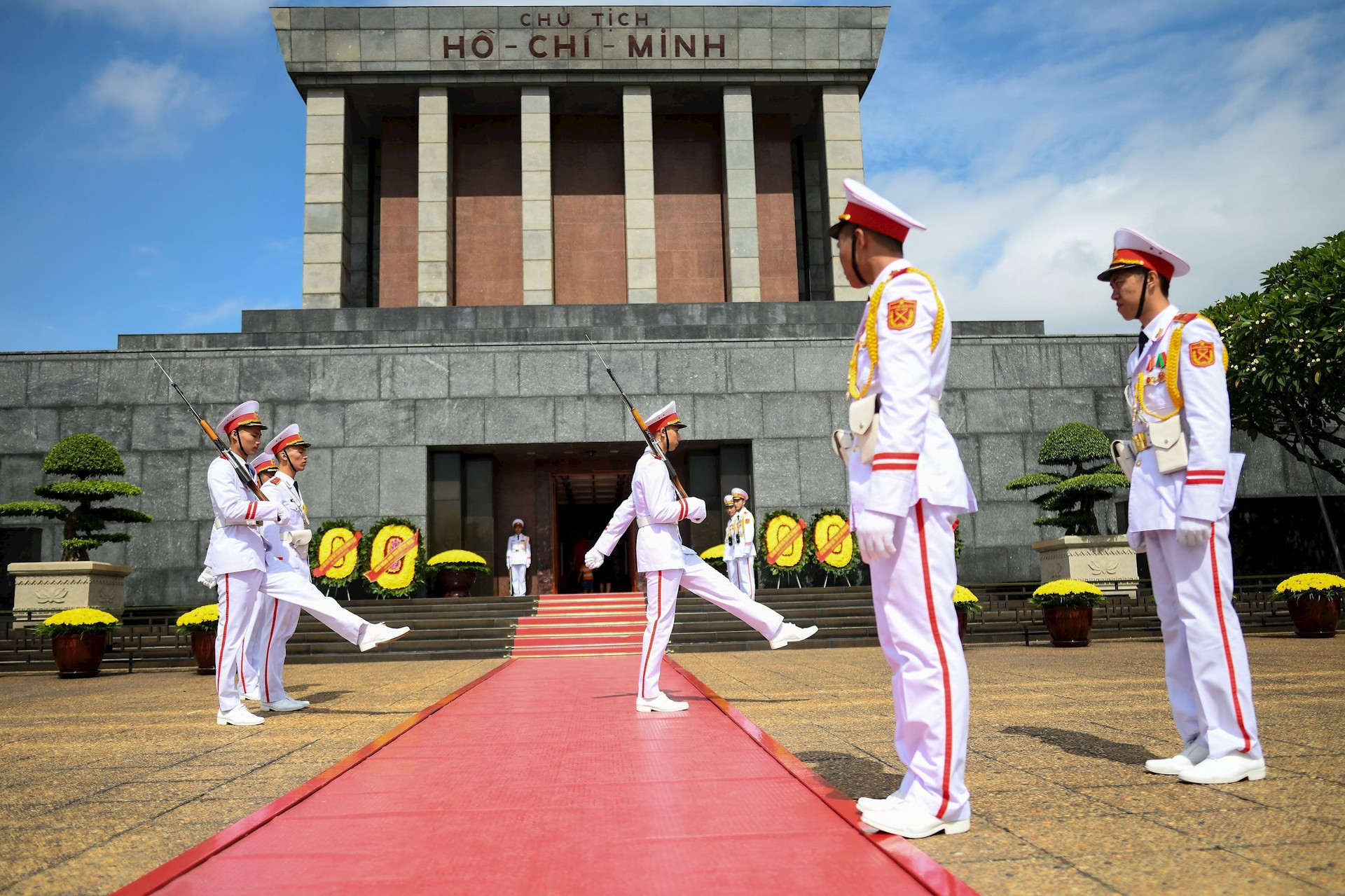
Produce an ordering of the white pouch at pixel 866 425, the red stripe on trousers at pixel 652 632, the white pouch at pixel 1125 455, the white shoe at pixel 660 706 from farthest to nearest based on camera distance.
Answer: the red stripe on trousers at pixel 652 632 → the white shoe at pixel 660 706 → the white pouch at pixel 1125 455 → the white pouch at pixel 866 425

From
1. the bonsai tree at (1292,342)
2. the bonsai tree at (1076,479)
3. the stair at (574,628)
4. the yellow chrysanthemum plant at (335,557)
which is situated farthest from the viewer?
the yellow chrysanthemum plant at (335,557)

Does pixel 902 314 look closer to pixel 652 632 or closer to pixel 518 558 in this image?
pixel 652 632

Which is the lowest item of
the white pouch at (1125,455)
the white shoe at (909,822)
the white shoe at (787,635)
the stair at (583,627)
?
the stair at (583,627)

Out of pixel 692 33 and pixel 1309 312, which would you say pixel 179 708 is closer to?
pixel 1309 312

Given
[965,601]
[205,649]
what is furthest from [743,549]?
[205,649]

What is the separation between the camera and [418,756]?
210 inches

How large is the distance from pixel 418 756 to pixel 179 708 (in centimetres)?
408

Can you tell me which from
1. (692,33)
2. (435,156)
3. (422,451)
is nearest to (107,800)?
(422,451)

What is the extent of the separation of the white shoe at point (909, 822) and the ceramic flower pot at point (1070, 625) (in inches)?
416

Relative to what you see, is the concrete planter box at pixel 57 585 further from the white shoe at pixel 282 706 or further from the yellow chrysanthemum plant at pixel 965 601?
the yellow chrysanthemum plant at pixel 965 601

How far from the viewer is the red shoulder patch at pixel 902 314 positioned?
3.78 m

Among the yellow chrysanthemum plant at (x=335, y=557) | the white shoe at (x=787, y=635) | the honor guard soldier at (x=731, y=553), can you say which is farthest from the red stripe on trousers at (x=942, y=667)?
the yellow chrysanthemum plant at (x=335, y=557)

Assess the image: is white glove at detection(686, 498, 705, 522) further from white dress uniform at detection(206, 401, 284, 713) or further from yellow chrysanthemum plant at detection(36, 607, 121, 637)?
yellow chrysanthemum plant at detection(36, 607, 121, 637)

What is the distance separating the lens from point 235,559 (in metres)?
7.50
